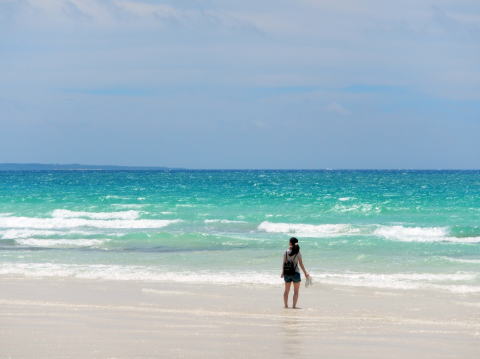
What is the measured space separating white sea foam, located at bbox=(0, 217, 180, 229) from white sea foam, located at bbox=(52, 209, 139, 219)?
950 millimetres

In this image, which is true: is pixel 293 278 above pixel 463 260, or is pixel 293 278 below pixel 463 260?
below

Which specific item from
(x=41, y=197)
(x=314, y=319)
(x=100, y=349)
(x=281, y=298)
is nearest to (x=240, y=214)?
(x=41, y=197)

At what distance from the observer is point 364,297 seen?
605 inches

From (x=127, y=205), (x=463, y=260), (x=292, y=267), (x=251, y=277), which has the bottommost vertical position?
(x=251, y=277)

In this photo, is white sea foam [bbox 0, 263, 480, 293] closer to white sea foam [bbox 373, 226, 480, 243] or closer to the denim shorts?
the denim shorts

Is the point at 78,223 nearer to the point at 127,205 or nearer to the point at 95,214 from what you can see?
the point at 95,214

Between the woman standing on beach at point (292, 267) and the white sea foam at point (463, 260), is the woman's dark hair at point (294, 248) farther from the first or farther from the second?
the white sea foam at point (463, 260)

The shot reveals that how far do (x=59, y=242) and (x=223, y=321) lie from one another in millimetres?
16622

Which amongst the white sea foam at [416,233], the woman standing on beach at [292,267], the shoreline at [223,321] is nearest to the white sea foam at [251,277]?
the shoreline at [223,321]

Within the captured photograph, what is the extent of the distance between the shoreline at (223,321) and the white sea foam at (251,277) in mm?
764

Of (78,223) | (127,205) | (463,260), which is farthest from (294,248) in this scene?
(127,205)

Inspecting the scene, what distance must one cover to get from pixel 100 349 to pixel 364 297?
279 inches

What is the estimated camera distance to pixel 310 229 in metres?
33.7

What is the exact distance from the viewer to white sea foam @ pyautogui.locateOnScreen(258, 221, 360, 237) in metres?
31.5
